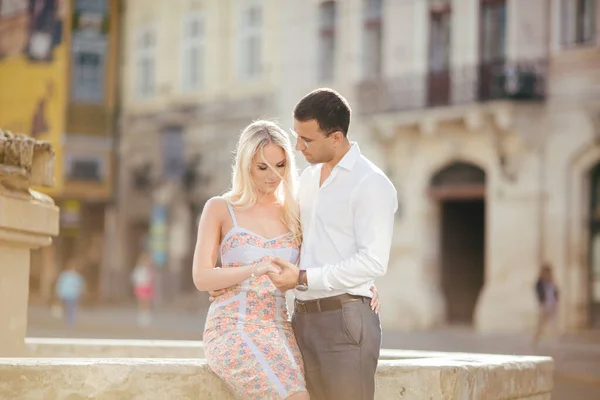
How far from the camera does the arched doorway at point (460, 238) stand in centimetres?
2669

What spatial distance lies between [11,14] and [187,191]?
970cm

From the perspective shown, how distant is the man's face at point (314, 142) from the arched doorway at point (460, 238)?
2166cm

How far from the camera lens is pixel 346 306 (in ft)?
16.0

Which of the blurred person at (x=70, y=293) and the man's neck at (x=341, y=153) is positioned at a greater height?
the man's neck at (x=341, y=153)

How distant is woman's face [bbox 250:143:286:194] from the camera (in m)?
5.11

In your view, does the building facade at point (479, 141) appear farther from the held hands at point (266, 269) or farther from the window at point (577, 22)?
the held hands at point (266, 269)

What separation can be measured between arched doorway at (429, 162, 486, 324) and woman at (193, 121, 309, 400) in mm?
21491

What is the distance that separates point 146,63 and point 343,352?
31935mm

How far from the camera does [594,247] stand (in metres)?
24.0

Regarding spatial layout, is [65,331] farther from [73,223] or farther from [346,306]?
[346,306]

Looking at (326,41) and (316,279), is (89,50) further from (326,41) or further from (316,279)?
(316,279)

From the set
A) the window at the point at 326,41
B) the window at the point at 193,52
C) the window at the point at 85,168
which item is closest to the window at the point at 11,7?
the window at the point at 85,168

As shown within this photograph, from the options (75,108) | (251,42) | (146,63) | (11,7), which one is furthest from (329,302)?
(11,7)

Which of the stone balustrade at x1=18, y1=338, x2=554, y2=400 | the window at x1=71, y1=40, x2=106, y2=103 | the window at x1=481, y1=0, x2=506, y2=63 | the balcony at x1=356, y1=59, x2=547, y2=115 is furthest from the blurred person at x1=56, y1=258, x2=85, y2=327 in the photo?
the stone balustrade at x1=18, y1=338, x2=554, y2=400
